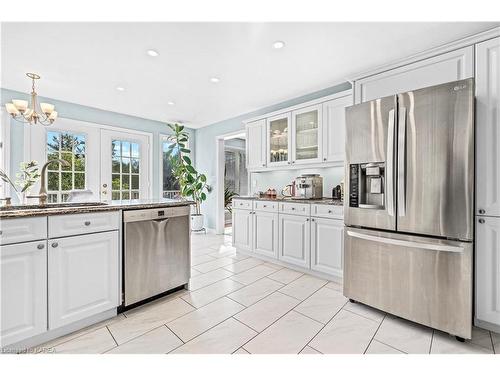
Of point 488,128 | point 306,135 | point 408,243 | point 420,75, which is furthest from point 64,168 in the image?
point 488,128

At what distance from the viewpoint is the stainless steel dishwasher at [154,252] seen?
202 centimetres

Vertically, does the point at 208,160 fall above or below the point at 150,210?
above

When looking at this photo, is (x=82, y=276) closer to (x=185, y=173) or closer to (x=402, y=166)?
(x=402, y=166)

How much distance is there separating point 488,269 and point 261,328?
180 cm

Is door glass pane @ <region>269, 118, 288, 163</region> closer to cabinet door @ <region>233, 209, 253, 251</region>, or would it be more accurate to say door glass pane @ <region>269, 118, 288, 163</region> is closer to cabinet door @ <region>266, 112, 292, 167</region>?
cabinet door @ <region>266, 112, 292, 167</region>

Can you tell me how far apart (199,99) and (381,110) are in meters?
2.75

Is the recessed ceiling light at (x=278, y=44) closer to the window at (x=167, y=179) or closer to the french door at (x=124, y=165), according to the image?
the french door at (x=124, y=165)

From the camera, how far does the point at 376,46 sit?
2203 millimetres

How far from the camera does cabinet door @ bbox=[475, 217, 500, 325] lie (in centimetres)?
178

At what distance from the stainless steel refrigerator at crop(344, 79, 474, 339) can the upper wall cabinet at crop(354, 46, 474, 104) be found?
556 mm

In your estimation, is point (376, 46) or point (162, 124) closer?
point (376, 46)
